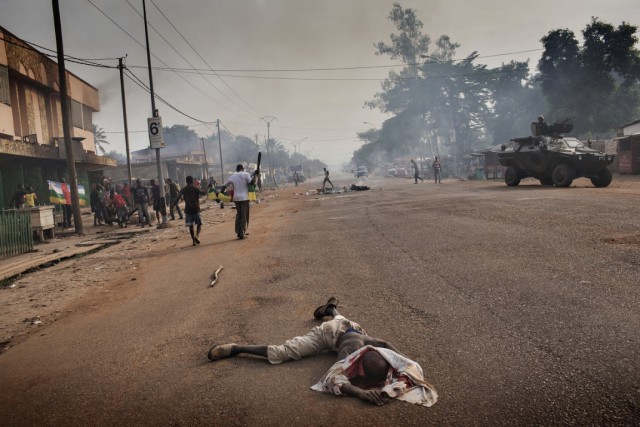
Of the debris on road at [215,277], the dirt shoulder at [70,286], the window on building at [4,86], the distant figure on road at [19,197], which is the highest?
the window on building at [4,86]

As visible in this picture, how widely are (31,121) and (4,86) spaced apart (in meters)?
3.48

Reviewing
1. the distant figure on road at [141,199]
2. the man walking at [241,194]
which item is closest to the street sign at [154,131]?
the distant figure on road at [141,199]

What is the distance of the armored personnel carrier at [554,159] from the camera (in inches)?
618

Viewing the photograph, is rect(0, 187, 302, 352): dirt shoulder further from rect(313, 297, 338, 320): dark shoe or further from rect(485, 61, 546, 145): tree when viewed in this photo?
rect(485, 61, 546, 145): tree

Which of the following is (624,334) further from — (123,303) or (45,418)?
(123,303)

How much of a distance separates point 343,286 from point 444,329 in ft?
6.25

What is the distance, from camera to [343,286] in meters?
5.73

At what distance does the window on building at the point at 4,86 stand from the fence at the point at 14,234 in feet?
27.6

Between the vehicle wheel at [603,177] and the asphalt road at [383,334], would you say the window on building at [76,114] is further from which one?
the vehicle wheel at [603,177]

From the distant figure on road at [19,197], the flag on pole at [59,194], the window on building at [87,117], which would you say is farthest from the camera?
the window on building at [87,117]

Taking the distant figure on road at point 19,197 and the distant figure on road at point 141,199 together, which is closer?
the distant figure on road at point 19,197

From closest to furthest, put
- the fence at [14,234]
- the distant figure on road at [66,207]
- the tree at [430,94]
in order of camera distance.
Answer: the fence at [14,234] → the distant figure on road at [66,207] → the tree at [430,94]

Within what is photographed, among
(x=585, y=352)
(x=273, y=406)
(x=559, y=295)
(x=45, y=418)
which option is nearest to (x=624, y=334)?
(x=585, y=352)

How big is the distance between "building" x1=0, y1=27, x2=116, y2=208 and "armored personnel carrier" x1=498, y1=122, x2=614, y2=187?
778 inches
